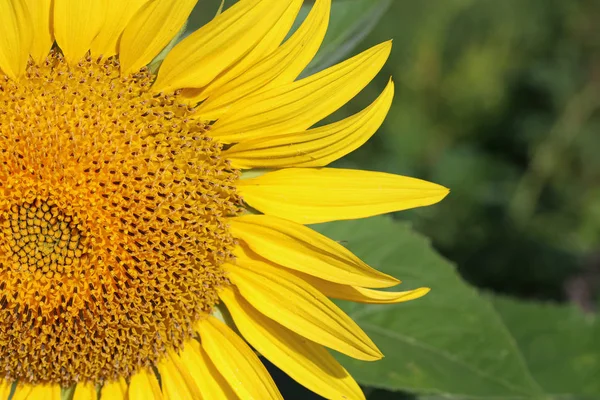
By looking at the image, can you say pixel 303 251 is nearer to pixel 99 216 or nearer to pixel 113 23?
pixel 99 216

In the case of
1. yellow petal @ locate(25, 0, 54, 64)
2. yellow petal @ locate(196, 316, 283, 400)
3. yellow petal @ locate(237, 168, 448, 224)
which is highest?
yellow petal @ locate(25, 0, 54, 64)

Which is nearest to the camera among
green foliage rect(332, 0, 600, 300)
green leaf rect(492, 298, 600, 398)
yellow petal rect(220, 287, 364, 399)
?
yellow petal rect(220, 287, 364, 399)

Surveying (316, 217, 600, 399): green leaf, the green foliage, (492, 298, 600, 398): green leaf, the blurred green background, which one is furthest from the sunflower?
the green foliage

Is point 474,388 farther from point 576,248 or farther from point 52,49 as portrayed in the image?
point 576,248

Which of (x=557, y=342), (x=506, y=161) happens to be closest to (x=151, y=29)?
(x=557, y=342)

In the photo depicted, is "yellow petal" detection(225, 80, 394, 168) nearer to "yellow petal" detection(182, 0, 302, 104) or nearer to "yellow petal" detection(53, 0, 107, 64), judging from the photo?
"yellow petal" detection(182, 0, 302, 104)

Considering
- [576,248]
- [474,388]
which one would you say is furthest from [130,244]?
[576,248]
